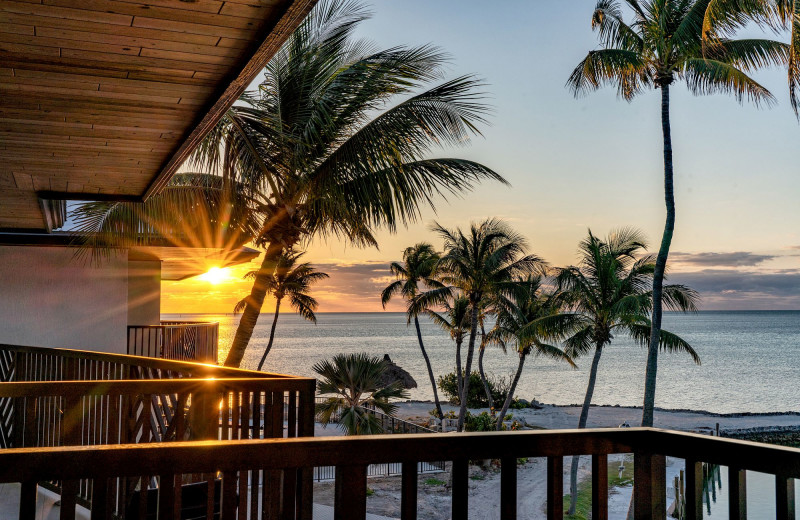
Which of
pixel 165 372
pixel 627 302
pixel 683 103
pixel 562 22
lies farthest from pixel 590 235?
pixel 165 372

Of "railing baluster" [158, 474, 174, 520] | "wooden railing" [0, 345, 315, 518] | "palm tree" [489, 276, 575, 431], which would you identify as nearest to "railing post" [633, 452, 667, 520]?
"railing baluster" [158, 474, 174, 520]

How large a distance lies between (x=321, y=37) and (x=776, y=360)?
81.8 metres

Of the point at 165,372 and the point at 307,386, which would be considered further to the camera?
the point at 165,372

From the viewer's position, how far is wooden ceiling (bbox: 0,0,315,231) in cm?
289

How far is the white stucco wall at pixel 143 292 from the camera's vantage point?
15.6m

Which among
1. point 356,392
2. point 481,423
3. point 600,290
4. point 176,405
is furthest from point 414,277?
point 176,405

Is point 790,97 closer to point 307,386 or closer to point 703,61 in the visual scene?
point 307,386

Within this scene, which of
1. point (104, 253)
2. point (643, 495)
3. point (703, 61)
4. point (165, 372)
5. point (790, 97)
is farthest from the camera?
Result: point (703, 61)

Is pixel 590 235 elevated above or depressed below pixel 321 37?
below

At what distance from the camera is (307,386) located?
3850 mm

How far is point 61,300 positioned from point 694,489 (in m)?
11.5

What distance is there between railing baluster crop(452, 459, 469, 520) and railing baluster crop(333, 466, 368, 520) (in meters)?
0.28

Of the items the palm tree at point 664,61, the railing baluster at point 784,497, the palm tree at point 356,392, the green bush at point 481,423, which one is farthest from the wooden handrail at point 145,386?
the green bush at point 481,423

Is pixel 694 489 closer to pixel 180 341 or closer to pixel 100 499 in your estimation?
pixel 100 499
